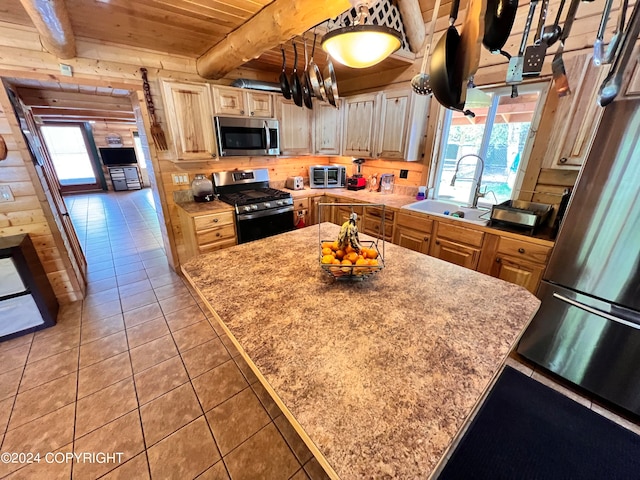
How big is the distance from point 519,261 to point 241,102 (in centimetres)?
310

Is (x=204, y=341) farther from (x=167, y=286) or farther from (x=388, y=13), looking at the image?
(x=388, y=13)

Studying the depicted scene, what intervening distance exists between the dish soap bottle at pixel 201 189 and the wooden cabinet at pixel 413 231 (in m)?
2.22

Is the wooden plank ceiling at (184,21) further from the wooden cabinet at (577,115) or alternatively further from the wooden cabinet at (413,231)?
the wooden cabinet at (413,231)

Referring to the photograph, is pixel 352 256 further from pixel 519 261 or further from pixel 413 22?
Result: pixel 413 22

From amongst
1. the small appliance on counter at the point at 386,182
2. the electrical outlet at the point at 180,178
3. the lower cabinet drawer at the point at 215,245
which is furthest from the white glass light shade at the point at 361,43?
the electrical outlet at the point at 180,178

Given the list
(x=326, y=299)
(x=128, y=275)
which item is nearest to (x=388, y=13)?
(x=326, y=299)

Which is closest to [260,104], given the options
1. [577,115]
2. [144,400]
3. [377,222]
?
[377,222]

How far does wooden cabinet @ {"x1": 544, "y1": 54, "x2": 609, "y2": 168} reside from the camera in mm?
1716

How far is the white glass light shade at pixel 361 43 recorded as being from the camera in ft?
3.10

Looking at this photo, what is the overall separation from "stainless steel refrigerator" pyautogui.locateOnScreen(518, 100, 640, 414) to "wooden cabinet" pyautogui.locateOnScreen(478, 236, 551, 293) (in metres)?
0.20

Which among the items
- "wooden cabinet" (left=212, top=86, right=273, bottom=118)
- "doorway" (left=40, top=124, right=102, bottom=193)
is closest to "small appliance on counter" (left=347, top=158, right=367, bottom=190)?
"wooden cabinet" (left=212, top=86, right=273, bottom=118)

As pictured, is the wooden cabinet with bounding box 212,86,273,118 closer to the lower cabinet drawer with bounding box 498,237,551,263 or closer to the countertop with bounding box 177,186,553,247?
the countertop with bounding box 177,186,553,247

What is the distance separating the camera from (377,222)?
305 centimetres

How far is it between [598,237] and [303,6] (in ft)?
7.25
